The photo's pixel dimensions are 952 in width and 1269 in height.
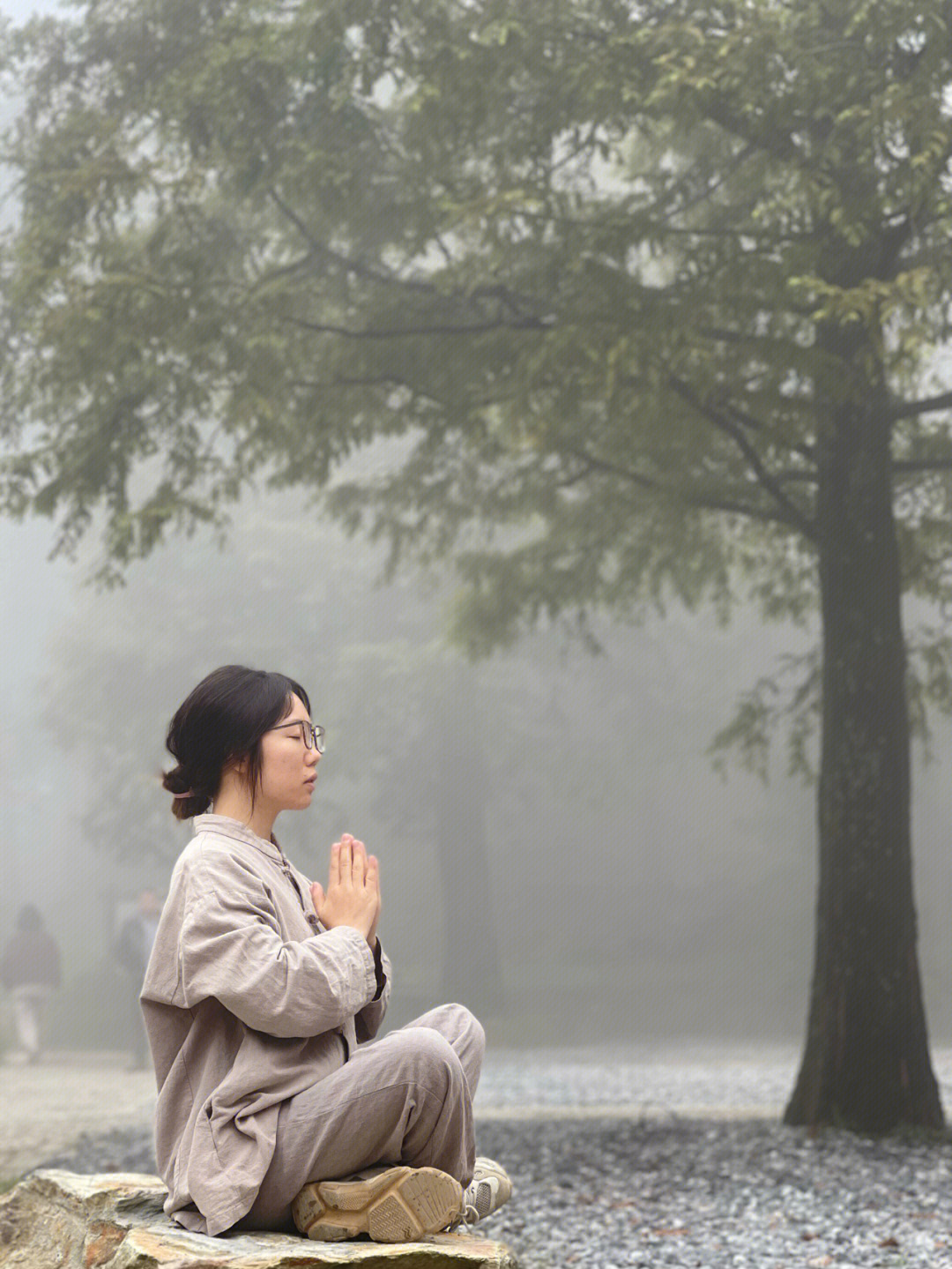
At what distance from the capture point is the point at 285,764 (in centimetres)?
290

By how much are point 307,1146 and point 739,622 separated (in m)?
18.4

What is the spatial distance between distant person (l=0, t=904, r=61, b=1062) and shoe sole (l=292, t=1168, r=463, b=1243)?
478 inches

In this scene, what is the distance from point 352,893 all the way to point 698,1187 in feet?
13.0

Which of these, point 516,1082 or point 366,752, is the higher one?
point 366,752

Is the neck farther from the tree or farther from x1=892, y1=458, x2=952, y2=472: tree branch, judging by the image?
x1=892, y1=458, x2=952, y2=472: tree branch

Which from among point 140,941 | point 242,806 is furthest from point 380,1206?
point 140,941

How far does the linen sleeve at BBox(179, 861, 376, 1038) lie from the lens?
8.64ft

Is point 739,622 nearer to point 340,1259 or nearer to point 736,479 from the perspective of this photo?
point 736,479

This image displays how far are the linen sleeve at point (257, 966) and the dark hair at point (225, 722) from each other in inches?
9.5

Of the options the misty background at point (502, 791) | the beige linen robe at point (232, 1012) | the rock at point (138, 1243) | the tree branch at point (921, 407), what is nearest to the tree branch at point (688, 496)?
the tree branch at point (921, 407)

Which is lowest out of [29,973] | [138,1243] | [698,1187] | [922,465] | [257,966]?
[698,1187]

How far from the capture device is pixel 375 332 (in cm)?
779

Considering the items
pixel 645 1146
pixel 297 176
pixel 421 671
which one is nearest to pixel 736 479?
pixel 297 176

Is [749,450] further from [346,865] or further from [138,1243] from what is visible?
[138,1243]
